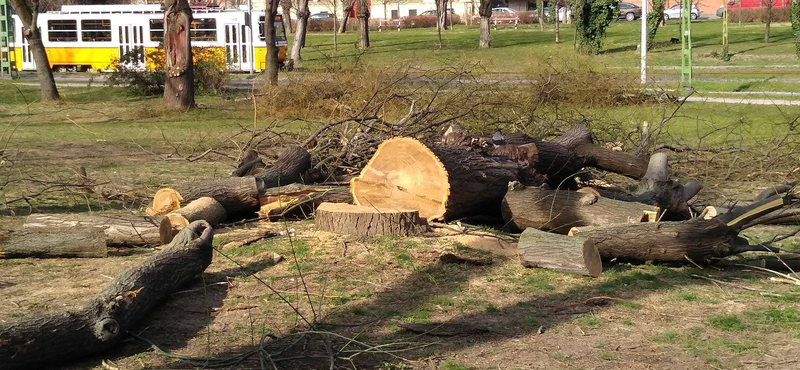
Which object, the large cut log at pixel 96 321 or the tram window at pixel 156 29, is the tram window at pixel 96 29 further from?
the large cut log at pixel 96 321

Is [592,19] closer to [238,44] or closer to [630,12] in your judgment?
[238,44]

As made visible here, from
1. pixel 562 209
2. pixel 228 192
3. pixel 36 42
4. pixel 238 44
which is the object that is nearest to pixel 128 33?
pixel 238 44

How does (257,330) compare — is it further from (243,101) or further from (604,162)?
(243,101)

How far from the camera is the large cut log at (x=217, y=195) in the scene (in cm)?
855

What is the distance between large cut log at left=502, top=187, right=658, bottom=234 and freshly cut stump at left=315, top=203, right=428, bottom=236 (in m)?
0.78

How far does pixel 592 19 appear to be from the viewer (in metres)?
38.7

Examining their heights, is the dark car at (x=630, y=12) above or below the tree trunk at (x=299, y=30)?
above

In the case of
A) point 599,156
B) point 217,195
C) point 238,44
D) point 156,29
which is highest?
point 156,29

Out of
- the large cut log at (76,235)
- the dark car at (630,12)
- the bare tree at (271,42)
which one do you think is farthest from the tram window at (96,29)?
the dark car at (630,12)

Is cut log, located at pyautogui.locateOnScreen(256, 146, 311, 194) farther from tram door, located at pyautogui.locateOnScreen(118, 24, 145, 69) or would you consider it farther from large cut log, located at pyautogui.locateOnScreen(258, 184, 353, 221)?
tram door, located at pyautogui.locateOnScreen(118, 24, 145, 69)

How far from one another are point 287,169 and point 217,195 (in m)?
0.96

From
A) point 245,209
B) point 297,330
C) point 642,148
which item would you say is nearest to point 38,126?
point 245,209

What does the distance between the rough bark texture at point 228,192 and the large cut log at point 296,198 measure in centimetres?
13

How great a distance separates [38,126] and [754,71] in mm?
22709
